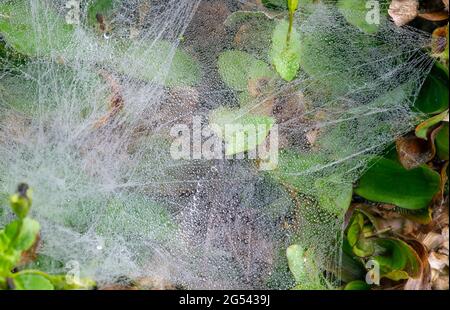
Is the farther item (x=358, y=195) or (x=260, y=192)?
(x=358, y=195)

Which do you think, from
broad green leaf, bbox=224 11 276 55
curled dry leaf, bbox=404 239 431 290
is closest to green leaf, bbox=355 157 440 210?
curled dry leaf, bbox=404 239 431 290

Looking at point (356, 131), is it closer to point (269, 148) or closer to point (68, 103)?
point (269, 148)

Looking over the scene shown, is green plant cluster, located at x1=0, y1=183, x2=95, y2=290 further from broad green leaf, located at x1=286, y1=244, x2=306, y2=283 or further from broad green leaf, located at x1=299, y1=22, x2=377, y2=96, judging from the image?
broad green leaf, located at x1=299, y1=22, x2=377, y2=96

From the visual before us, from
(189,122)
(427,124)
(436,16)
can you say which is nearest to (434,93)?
(427,124)

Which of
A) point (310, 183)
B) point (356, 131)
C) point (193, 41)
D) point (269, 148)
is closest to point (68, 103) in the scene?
point (193, 41)
